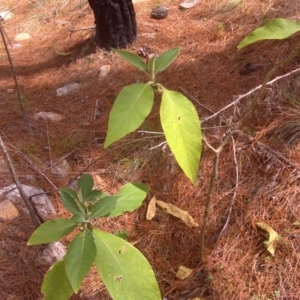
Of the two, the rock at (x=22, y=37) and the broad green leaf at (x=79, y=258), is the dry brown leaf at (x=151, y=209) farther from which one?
the rock at (x=22, y=37)

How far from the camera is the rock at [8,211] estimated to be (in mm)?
1811

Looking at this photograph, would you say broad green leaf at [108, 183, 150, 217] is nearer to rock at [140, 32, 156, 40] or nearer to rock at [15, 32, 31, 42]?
rock at [140, 32, 156, 40]

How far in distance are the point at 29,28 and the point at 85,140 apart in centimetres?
260

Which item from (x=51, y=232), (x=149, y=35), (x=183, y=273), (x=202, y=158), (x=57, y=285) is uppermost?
(x=51, y=232)

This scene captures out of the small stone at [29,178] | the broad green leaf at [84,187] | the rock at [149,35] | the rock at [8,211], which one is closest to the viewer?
the broad green leaf at [84,187]

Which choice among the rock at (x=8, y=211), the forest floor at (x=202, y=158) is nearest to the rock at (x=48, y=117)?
the forest floor at (x=202, y=158)

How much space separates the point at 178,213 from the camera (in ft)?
6.25

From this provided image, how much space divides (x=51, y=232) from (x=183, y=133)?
22.4 inches

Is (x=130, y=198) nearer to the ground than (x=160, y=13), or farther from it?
farther from it

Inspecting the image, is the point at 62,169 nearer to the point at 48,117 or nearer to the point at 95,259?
the point at 48,117

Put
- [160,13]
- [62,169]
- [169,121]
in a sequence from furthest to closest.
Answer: [160,13] → [62,169] → [169,121]

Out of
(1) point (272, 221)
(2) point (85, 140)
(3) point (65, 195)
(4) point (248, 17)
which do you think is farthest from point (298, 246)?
(4) point (248, 17)

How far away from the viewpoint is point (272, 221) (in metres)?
1.75

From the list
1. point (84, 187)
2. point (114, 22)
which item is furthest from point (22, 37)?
point (84, 187)
